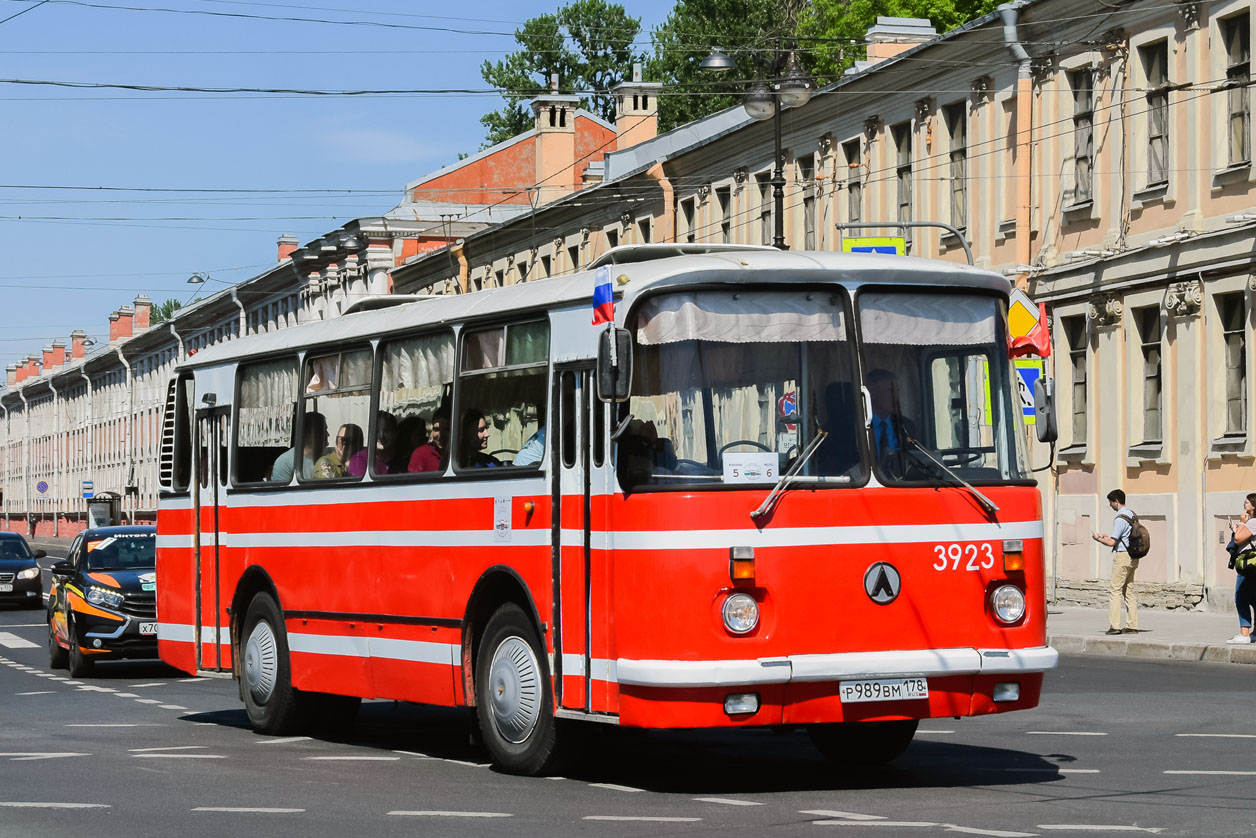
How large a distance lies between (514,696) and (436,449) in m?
1.87

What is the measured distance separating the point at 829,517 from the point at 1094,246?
25.9 metres

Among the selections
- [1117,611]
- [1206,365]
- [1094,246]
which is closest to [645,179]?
[1094,246]

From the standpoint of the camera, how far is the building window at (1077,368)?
37.1 metres

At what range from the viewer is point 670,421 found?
11.6 meters

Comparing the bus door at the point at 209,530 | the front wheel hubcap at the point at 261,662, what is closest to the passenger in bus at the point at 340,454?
the front wheel hubcap at the point at 261,662

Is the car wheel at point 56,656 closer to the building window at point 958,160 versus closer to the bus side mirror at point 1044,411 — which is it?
the bus side mirror at point 1044,411

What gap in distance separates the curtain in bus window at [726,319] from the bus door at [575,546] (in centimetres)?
66

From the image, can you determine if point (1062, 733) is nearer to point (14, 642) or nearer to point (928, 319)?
point (928, 319)

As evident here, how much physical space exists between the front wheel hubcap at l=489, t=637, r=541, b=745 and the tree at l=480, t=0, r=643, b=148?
2908 inches

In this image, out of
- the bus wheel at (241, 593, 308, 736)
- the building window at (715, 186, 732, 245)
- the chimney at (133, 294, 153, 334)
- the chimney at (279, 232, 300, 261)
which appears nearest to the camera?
the bus wheel at (241, 593, 308, 736)

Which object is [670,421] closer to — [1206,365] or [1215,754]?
[1215,754]

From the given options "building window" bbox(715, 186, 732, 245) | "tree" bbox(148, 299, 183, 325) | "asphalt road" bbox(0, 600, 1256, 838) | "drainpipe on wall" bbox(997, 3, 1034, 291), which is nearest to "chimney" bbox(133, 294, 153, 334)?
"tree" bbox(148, 299, 183, 325)

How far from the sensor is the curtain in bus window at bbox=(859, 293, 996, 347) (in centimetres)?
1195

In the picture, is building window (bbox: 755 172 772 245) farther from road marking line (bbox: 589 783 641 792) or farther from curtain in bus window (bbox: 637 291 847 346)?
curtain in bus window (bbox: 637 291 847 346)
